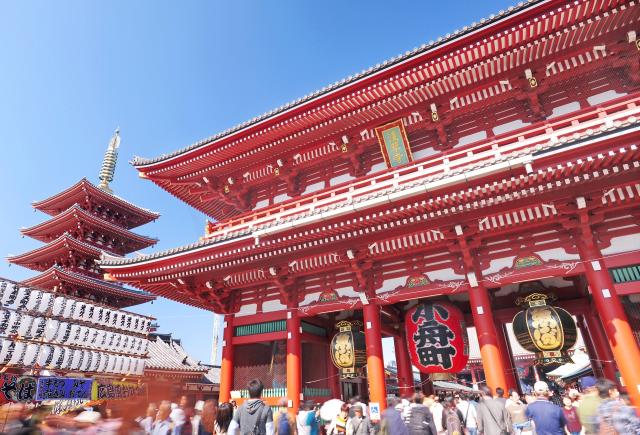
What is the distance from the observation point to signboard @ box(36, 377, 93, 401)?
49.2ft

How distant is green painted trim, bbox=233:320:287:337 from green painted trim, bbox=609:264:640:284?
8594mm

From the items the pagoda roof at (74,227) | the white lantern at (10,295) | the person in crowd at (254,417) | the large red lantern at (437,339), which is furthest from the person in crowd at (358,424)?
the pagoda roof at (74,227)

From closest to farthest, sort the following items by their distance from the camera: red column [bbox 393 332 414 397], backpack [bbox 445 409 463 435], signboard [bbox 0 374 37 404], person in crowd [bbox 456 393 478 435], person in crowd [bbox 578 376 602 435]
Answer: person in crowd [bbox 578 376 602 435] → backpack [bbox 445 409 463 435] → person in crowd [bbox 456 393 478 435] → red column [bbox 393 332 414 397] → signboard [bbox 0 374 37 404]

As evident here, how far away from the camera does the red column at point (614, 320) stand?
7.33m

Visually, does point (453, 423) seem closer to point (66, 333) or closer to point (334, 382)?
point (334, 382)

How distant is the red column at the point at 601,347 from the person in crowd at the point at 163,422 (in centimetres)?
1033

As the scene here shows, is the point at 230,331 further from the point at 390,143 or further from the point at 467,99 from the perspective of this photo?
the point at 467,99

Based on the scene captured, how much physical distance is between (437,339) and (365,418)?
3366 millimetres

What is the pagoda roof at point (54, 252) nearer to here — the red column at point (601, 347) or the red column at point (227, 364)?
the red column at point (227, 364)

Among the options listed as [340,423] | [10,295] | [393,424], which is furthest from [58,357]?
[393,424]

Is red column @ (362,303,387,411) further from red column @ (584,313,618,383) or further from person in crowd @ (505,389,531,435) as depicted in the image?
red column @ (584,313,618,383)

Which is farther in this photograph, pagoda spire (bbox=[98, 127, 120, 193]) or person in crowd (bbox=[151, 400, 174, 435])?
pagoda spire (bbox=[98, 127, 120, 193])

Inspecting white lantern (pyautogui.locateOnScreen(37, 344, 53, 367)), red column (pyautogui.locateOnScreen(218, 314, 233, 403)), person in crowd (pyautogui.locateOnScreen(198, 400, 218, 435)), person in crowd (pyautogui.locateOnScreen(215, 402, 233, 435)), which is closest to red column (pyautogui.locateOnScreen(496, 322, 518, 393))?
red column (pyautogui.locateOnScreen(218, 314, 233, 403))

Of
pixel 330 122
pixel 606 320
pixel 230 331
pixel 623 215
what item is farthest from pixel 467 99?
pixel 230 331
